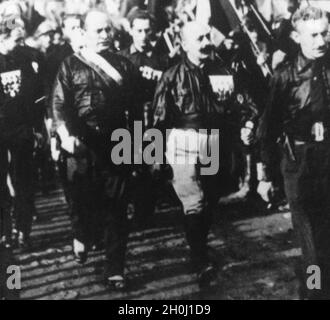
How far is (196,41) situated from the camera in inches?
156

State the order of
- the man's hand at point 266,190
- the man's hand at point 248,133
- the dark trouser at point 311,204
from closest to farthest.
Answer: the dark trouser at point 311,204 < the man's hand at point 248,133 < the man's hand at point 266,190

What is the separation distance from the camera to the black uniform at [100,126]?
154 inches

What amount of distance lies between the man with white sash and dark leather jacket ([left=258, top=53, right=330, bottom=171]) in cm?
96

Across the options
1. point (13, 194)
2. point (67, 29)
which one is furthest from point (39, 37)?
point (13, 194)

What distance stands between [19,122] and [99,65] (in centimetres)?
75

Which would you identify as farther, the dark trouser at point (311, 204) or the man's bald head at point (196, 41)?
the man's bald head at point (196, 41)

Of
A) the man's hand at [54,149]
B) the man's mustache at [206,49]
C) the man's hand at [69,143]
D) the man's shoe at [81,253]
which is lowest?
the man's shoe at [81,253]

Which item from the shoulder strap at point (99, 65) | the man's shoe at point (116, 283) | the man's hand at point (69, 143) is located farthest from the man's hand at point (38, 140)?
the man's shoe at point (116, 283)

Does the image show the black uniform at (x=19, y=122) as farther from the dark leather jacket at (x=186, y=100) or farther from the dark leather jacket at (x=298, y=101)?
the dark leather jacket at (x=298, y=101)

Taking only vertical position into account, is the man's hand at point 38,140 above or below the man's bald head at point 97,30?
below

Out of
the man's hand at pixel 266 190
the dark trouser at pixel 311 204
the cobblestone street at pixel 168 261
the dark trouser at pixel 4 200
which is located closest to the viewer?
the dark trouser at pixel 311 204

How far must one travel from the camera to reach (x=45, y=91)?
14.0ft

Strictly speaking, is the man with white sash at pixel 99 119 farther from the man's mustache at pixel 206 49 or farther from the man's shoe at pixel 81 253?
the man's mustache at pixel 206 49

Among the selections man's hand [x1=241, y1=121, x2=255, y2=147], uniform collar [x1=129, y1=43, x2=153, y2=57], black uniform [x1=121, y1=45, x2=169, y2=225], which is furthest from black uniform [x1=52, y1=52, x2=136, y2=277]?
man's hand [x1=241, y1=121, x2=255, y2=147]
